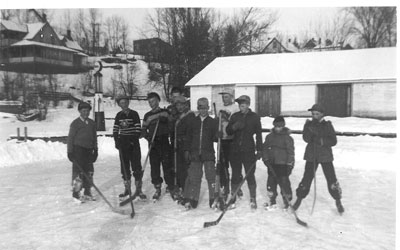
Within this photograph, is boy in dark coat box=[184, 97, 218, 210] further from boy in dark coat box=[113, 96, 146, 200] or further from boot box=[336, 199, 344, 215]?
boot box=[336, 199, 344, 215]

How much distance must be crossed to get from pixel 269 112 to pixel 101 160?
1088 cm

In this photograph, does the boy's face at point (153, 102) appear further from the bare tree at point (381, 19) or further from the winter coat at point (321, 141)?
the bare tree at point (381, 19)

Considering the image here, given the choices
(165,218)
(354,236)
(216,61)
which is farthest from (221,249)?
(216,61)

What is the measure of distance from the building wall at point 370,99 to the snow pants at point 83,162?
42.2 ft

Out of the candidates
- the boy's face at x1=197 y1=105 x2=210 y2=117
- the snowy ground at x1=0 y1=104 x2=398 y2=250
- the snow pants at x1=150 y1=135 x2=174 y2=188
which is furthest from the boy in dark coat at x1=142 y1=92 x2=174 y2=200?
the boy's face at x1=197 y1=105 x2=210 y2=117

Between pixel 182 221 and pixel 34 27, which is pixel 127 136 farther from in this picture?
pixel 34 27

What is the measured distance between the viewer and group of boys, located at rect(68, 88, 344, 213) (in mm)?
4827

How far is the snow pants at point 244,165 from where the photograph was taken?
5.00m

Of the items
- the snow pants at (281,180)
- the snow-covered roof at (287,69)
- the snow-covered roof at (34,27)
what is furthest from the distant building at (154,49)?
the snow-covered roof at (287,69)

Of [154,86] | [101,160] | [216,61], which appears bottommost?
[101,160]

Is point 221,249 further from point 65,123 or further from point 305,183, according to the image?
point 65,123

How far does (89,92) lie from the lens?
59.8 feet

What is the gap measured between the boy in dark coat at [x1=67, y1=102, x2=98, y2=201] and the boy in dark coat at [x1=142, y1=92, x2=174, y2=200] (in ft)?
2.94

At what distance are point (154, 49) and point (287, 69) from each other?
1130cm
